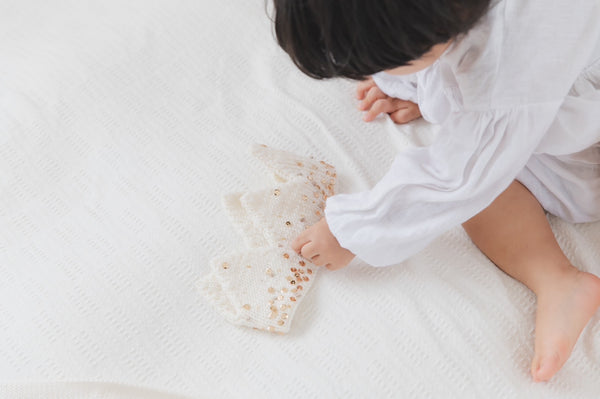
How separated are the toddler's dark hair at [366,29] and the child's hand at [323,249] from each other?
266mm

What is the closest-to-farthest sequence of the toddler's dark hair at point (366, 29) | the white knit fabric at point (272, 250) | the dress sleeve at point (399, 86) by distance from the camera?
the toddler's dark hair at point (366, 29)
the white knit fabric at point (272, 250)
the dress sleeve at point (399, 86)

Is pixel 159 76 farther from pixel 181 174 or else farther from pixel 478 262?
pixel 478 262

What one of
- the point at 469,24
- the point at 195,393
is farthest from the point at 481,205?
the point at 195,393

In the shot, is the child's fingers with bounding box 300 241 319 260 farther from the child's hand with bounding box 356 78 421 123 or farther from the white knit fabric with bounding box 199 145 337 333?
the child's hand with bounding box 356 78 421 123

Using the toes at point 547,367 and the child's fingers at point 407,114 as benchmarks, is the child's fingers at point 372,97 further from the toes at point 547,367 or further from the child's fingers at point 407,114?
the toes at point 547,367

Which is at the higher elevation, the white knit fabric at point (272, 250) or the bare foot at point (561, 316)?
the white knit fabric at point (272, 250)

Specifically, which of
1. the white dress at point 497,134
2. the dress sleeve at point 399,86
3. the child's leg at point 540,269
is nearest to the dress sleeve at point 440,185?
the white dress at point 497,134

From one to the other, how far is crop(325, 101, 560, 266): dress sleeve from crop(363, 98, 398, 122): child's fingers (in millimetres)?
200

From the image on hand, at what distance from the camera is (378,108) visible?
98 cm

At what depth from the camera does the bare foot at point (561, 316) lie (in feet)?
2.47

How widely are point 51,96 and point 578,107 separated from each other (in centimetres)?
77

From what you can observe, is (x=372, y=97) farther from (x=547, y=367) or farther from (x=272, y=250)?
(x=547, y=367)

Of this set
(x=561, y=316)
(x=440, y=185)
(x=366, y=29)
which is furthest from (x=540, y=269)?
(x=366, y=29)

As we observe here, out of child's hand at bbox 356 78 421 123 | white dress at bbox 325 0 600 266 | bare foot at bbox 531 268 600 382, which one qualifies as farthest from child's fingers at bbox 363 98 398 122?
bare foot at bbox 531 268 600 382
